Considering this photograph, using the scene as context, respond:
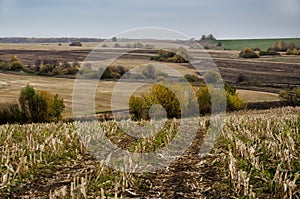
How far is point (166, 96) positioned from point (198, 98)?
23.8 feet

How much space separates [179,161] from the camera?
37.7 feet

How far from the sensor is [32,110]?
160ft

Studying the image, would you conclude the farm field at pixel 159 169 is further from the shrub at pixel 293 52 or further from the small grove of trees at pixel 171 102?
the shrub at pixel 293 52

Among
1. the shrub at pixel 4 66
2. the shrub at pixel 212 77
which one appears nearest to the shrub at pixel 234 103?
the shrub at pixel 212 77

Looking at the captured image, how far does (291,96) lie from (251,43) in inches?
2696

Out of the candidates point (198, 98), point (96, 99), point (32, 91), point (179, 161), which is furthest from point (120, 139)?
point (96, 99)

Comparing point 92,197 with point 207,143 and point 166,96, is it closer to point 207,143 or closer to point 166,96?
point 207,143

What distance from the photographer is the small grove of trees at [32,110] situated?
43938mm

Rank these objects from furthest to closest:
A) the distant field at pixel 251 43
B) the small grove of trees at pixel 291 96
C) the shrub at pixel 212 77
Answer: the distant field at pixel 251 43 → the shrub at pixel 212 77 → the small grove of trees at pixel 291 96

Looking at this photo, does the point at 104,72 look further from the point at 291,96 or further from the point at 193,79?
the point at 291,96

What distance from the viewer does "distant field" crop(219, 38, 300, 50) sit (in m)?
124

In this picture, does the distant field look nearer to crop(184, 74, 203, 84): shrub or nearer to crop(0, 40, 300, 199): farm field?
crop(184, 74, 203, 84): shrub

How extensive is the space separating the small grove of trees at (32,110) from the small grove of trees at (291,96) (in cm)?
3684

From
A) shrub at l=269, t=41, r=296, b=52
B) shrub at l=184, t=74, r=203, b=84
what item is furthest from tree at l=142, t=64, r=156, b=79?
shrub at l=269, t=41, r=296, b=52
